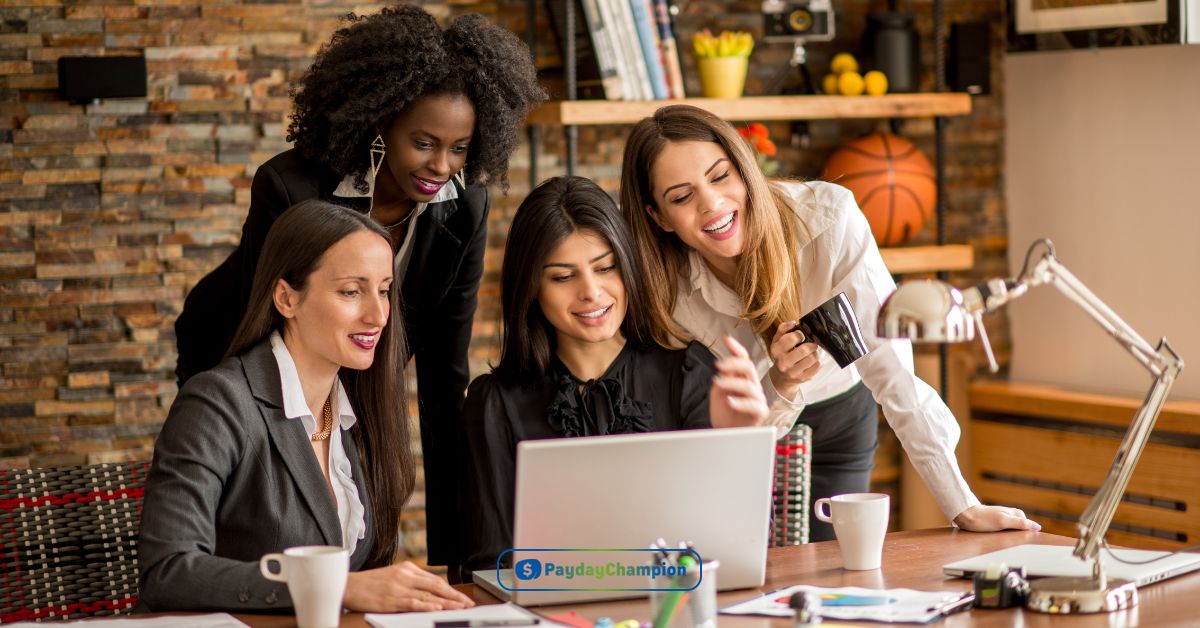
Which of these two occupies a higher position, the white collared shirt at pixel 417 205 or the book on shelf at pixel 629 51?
the book on shelf at pixel 629 51

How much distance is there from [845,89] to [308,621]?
2.76 m

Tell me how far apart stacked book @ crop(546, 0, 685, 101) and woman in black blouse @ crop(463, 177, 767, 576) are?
140 centimetres

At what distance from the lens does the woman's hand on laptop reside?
1.86 m

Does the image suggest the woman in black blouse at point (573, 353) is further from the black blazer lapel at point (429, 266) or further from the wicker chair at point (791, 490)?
the black blazer lapel at point (429, 266)

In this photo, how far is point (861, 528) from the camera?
1.78m

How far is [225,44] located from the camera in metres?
3.50

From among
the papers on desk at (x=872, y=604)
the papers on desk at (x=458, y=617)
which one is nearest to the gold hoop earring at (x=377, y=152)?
the papers on desk at (x=458, y=617)

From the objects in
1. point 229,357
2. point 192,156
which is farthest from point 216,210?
point 229,357

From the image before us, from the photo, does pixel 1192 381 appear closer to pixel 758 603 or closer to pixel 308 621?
pixel 758 603

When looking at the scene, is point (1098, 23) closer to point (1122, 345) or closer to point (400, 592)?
point (1122, 345)

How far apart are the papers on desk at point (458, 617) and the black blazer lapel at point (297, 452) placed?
1.14ft

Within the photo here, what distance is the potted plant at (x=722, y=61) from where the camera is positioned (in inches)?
146

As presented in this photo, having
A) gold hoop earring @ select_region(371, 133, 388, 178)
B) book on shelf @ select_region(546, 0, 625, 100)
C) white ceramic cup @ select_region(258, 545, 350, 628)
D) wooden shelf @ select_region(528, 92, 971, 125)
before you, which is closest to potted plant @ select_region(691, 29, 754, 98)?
wooden shelf @ select_region(528, 92, 971, 125)

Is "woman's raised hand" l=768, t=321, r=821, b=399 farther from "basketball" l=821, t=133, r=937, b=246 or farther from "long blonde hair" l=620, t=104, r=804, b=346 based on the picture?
"basketball" l=821, t=133, r=937, b=246
